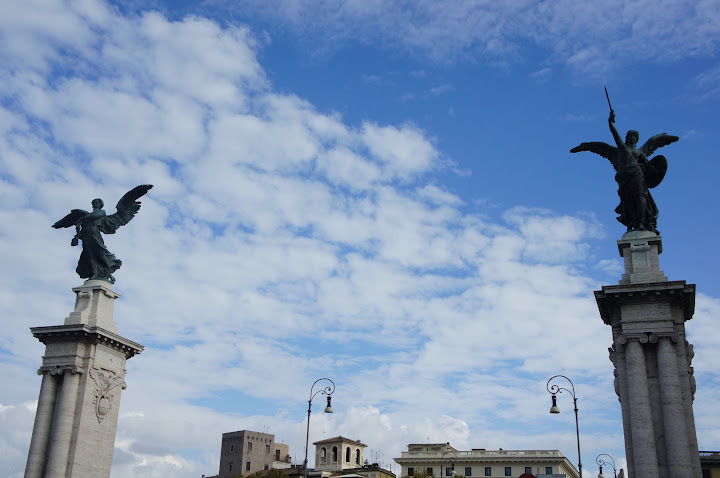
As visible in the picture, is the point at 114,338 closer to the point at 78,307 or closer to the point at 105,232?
the point at 78,307

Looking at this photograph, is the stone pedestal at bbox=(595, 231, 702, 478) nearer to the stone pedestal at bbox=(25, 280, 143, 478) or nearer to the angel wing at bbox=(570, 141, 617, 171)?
the angel wing at bbox=(570, 141, 617, 171)

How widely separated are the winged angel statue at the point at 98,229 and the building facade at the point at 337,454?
82.7m

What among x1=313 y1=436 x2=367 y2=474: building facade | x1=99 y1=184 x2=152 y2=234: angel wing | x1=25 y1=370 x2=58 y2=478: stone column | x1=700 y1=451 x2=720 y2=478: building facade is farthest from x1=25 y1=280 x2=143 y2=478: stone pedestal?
x1=313 y1=436 x2=367 y2=474: building facade

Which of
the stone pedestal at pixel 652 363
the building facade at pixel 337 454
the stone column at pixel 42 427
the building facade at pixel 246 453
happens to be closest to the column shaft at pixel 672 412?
the stone pedestal at pixel 652 363

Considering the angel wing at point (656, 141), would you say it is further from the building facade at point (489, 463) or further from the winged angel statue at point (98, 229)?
the building facade at point (489, 463)

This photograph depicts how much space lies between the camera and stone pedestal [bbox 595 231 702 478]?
2831cm

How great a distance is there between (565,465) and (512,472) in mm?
10976

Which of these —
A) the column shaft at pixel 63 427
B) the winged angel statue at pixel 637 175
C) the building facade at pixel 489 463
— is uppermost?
the winged angel statue at pixel 637 175

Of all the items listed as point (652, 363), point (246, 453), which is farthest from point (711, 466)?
point (246, 453)

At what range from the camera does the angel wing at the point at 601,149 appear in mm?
34562

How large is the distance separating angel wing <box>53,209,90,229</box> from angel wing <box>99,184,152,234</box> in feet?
5.10

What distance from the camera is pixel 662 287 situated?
98.4 feet

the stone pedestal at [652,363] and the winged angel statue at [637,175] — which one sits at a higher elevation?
the winged angel statue at [637,175]

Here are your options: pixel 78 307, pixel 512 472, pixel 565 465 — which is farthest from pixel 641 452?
pixel 565 465
